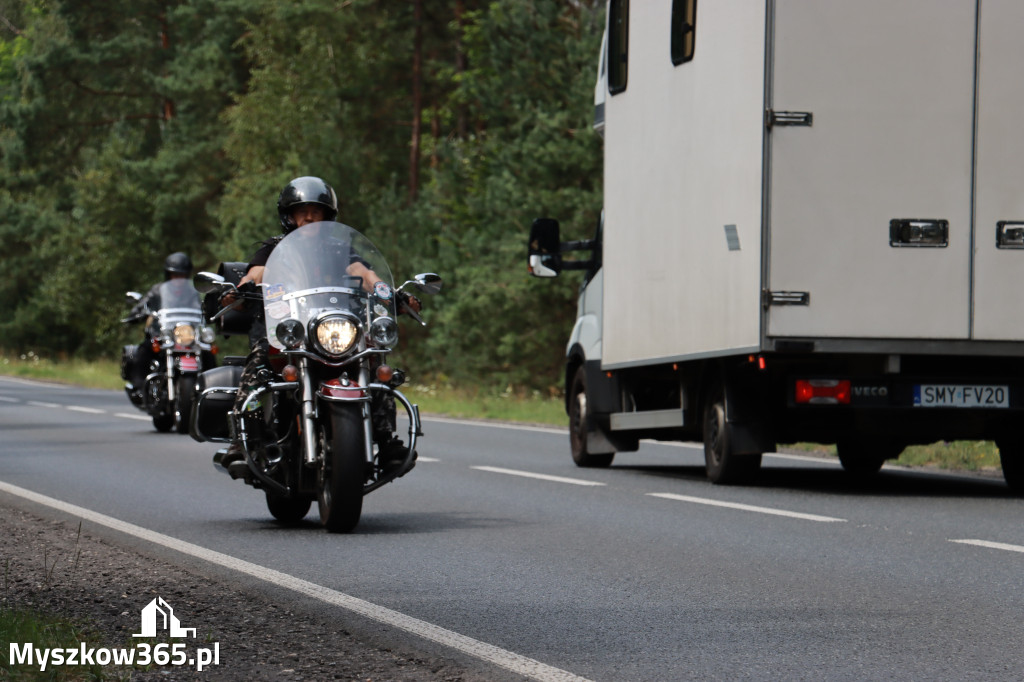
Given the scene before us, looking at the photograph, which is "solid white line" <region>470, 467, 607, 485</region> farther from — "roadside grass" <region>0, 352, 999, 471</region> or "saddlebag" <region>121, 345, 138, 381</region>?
"saddlebag" <region>121, 345, 138, 381</region>

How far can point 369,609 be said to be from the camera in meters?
6.91

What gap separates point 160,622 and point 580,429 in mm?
9327

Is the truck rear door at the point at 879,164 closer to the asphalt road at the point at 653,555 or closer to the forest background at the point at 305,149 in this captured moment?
the asphalt road at the point at 653,555

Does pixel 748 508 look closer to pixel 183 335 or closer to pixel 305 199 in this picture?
pixel 305 199

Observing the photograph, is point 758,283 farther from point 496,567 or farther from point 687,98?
point 496,567

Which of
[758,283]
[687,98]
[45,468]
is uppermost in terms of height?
[687,98]

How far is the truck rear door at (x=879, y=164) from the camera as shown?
453 inches

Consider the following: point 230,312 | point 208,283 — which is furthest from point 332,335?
point 230,312

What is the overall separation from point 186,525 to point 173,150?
163 feet

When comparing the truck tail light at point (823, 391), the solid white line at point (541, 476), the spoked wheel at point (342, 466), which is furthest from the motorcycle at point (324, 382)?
the solid white line at point (541, 476)

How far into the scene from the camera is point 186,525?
10172mm

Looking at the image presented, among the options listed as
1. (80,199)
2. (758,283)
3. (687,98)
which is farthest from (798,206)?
(80,199)

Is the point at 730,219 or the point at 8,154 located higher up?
the point at 8,154

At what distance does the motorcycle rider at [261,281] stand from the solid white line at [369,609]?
2.26ft
